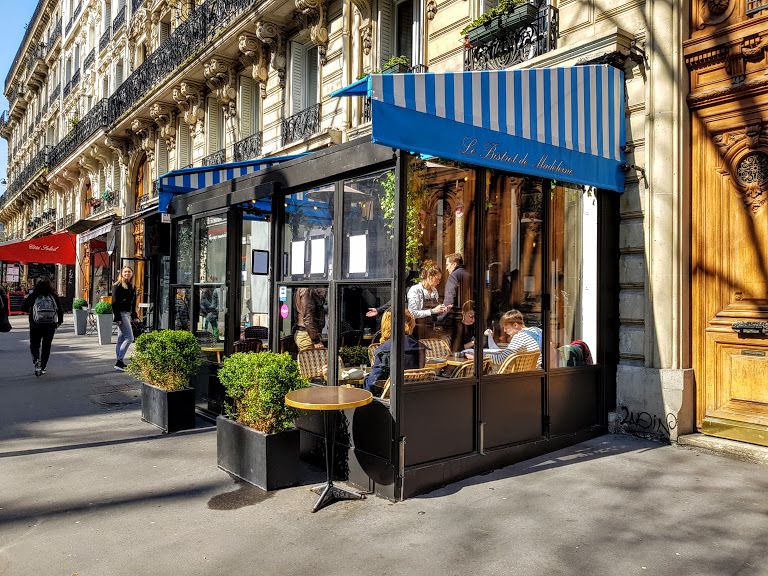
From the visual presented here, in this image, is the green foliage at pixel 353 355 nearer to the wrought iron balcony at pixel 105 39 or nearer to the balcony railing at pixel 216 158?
the balcony railing at pixel 216 158

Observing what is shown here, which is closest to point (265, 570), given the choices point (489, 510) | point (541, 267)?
point (489, 510)

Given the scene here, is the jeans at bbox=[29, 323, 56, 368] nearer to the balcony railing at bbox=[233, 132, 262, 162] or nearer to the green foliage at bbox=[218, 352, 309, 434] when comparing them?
the balcony railing at bbox=[233, 132, 262, 162]

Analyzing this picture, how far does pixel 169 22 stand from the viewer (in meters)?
22.1

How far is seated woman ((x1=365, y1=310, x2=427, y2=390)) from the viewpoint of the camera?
495 centimetres

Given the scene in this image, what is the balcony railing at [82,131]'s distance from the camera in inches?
1053

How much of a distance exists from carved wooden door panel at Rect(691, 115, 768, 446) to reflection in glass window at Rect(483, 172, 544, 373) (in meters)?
1.79

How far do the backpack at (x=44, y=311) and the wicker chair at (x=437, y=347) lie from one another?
8152 mm

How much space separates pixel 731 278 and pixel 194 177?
755 centimetres

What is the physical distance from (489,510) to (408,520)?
0.63 m

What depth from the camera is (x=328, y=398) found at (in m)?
4.50

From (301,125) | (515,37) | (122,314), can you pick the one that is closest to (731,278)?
(515,37)

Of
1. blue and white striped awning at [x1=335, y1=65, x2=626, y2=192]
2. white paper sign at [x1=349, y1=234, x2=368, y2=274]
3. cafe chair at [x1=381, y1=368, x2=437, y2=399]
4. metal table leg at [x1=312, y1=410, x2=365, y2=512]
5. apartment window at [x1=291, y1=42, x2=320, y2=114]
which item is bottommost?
Answer: metal table leg at [x1=312, y1=410, x2=365, y2=512]

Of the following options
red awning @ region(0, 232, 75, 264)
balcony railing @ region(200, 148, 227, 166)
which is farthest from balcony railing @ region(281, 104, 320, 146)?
red awning @ region(0, 232, 75, 264)

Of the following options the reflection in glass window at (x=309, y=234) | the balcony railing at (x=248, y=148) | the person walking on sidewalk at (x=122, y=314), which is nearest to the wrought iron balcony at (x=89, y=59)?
the balcony railing at (x=248, y=148)
